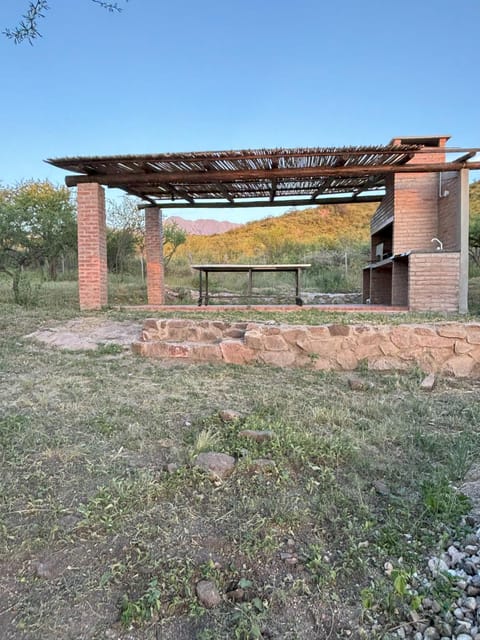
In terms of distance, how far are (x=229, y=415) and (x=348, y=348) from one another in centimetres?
192

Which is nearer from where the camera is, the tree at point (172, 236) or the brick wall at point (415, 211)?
the brick wall at point (415, 211)

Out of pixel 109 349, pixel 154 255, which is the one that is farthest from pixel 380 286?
pixel 109 349

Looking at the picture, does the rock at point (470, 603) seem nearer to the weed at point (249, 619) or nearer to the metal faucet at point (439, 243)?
the weed at point (249, 619)

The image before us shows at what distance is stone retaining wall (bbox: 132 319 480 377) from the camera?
156 inches

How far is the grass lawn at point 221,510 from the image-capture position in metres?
1.20

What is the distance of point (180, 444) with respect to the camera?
2316 mm

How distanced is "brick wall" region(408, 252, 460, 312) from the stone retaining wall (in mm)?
2713

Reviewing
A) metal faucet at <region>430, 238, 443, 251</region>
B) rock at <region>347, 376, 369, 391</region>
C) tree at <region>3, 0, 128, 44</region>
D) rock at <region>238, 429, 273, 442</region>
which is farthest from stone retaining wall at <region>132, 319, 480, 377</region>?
metal faucet at <region>430, 238, 443, 251</region>

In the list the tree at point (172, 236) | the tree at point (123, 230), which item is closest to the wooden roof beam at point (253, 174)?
the tree at point (123, 230)

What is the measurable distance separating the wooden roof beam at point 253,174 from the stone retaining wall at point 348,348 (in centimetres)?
379

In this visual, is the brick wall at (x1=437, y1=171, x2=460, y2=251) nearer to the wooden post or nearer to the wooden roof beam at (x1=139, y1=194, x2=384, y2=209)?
the wooden post

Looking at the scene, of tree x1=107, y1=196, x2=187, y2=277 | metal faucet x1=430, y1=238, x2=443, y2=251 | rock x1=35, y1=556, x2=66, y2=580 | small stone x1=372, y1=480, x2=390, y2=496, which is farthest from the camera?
tree x1=107, y1=196, x2=187, y2=277

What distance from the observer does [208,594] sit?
4.09 feet

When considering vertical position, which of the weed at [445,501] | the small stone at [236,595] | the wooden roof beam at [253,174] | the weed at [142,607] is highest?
the wooden roof beam at [253,174]
